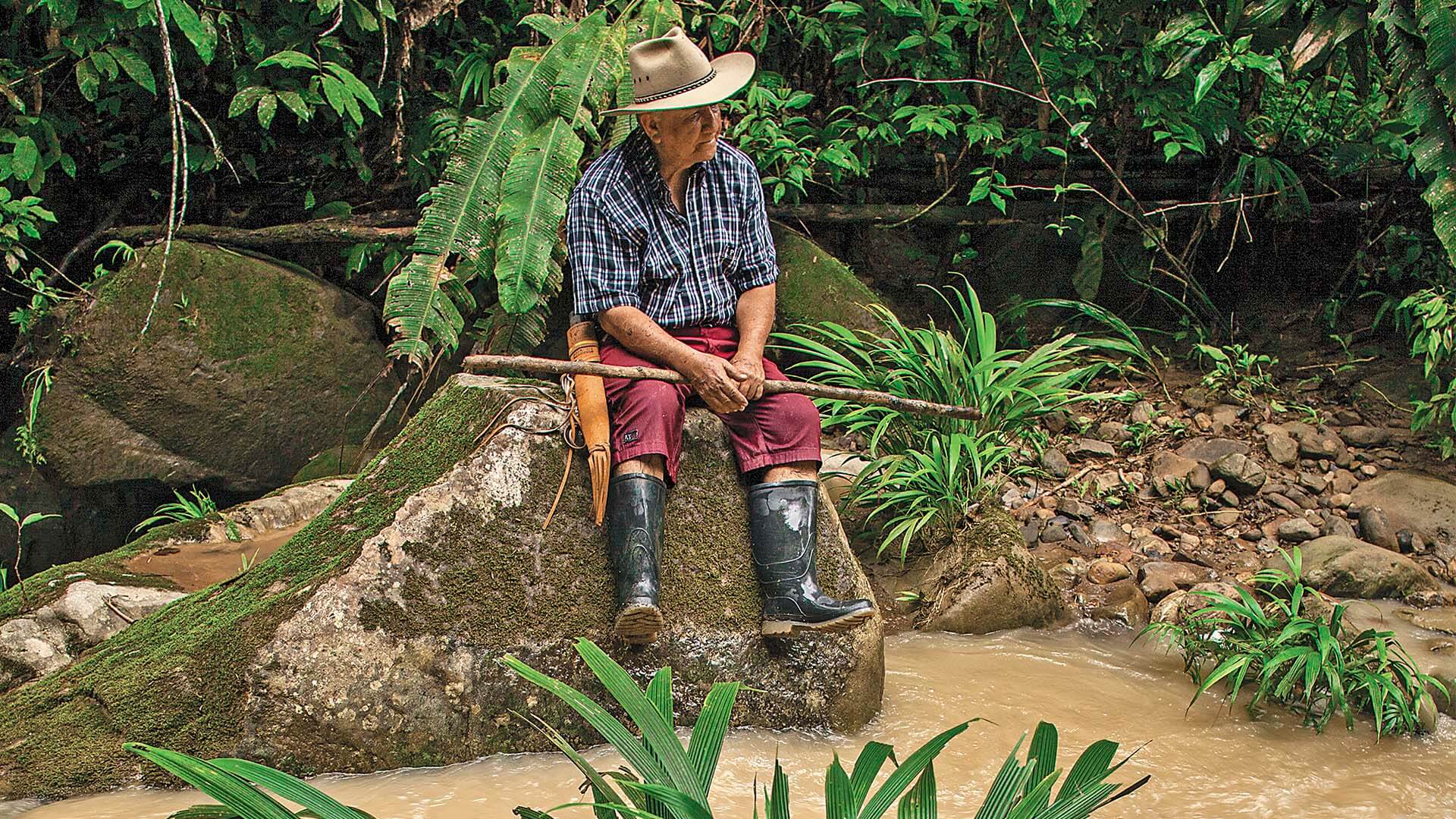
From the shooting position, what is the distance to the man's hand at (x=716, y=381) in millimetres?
3309

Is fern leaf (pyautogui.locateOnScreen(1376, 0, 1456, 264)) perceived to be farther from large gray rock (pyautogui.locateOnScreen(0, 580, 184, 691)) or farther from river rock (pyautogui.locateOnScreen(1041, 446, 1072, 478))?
large gray rock (pyautogui.locateOnScreen(0, 580, 184, 691))

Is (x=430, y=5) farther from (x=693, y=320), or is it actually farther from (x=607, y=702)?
(x=607, y=702)

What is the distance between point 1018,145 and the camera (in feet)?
20.1

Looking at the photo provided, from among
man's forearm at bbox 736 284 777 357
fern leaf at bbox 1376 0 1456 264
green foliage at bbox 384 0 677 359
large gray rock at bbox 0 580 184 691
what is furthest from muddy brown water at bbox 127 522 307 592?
fern leaf at bbox 1376 0 1456 264

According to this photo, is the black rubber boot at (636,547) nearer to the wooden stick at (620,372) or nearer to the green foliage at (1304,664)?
the wooden stick at (620,372)

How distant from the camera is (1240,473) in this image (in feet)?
16.5

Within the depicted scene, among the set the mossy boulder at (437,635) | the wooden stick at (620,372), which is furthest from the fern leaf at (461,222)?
the wooden stick at (620,372)

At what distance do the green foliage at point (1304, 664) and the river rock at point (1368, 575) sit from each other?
0.51 m

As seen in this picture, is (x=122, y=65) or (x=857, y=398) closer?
(x=857, y=398)

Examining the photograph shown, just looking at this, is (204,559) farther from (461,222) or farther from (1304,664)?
(1304,664)

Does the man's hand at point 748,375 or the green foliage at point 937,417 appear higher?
the man's hand at point 748,375

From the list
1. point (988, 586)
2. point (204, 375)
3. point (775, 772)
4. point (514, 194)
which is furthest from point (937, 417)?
point (204, 375)

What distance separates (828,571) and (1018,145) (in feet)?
11.1

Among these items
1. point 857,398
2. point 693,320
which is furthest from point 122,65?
point 857,398
